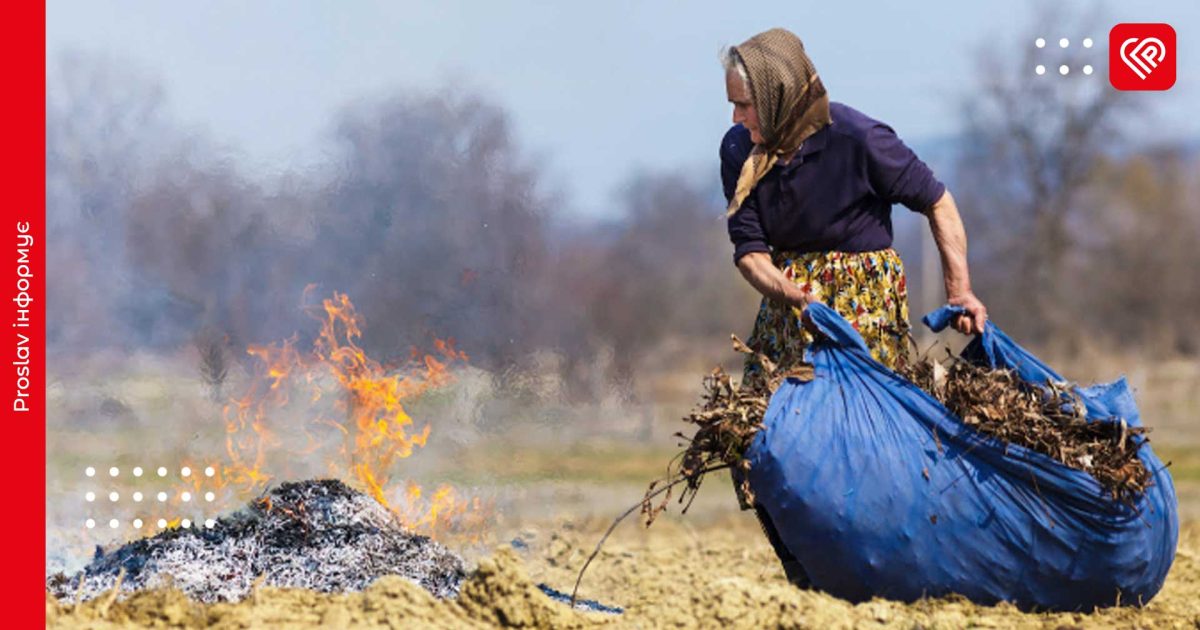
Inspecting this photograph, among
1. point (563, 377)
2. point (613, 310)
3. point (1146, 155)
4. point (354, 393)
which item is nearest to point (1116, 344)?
point (1146, 155)

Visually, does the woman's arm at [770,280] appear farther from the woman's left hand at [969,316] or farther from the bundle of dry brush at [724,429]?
the woman's left hand at [969,316]

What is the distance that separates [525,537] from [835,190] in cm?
330

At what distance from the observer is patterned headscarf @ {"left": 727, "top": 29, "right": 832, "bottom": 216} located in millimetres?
5039

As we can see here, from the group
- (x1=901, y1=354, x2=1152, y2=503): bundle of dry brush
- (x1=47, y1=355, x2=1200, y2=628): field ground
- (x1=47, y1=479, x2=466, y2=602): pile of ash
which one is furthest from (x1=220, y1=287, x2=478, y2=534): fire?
(x1=901, y1=354, x2=1152, y2=503): bundle of dry brush

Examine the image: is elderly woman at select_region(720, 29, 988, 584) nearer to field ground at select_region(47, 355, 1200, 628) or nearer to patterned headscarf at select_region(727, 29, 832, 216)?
patterned headscarf at select_region(727, 29, 832, 216)

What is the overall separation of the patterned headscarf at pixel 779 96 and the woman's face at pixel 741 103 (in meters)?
0.02

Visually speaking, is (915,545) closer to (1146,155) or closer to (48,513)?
(48,513)

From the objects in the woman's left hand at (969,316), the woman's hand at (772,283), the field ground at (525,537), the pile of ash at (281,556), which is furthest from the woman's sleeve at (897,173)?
the pile of ash at (281,556)

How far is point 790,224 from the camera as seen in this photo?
5.26 metres

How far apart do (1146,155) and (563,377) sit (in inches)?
441

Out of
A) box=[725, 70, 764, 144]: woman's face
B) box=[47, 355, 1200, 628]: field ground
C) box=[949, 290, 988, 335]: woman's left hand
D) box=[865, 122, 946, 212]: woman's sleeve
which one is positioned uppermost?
box=[725, 70, 764, 144]: woman's face

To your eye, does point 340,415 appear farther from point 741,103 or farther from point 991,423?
point 991,423

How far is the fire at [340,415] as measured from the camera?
6551 millimetres

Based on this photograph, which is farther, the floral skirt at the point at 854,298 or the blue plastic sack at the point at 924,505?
the floral skirt at the point at 854,298
